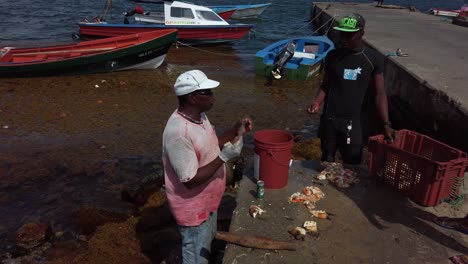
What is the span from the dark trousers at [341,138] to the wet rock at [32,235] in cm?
382

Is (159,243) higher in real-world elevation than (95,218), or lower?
higher

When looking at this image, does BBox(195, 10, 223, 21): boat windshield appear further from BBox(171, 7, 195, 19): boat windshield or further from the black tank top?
the black tank top

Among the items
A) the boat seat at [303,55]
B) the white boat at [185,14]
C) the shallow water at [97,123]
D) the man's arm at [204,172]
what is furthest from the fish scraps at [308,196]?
the white boat at [185,14]

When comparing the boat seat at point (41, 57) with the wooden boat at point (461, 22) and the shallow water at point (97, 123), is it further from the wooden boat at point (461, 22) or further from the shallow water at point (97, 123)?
the wooden boat at point (461, 22)

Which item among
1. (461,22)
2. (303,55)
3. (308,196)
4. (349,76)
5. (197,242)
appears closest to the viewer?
(197,242)

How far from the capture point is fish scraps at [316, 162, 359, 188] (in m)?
4.20

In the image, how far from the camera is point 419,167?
3.53 meters

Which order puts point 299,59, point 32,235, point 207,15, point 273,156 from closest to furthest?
point 273,156 < point 32,235 < point 299,59 < point 207,15

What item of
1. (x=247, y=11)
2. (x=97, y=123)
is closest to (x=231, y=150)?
(x=97, y=123)

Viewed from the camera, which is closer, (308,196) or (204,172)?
(204,172)

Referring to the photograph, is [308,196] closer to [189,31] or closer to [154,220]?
[154,220]

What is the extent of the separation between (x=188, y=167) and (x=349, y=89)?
2.47m

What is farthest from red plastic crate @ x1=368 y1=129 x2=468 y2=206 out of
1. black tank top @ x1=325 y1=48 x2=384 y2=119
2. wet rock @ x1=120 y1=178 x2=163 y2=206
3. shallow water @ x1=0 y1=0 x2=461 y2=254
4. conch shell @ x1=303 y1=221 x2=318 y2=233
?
shallow water @ x1=0 y1=0 x2=461 y2=254

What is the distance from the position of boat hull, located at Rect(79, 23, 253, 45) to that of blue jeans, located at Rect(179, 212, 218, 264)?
1567 cm
